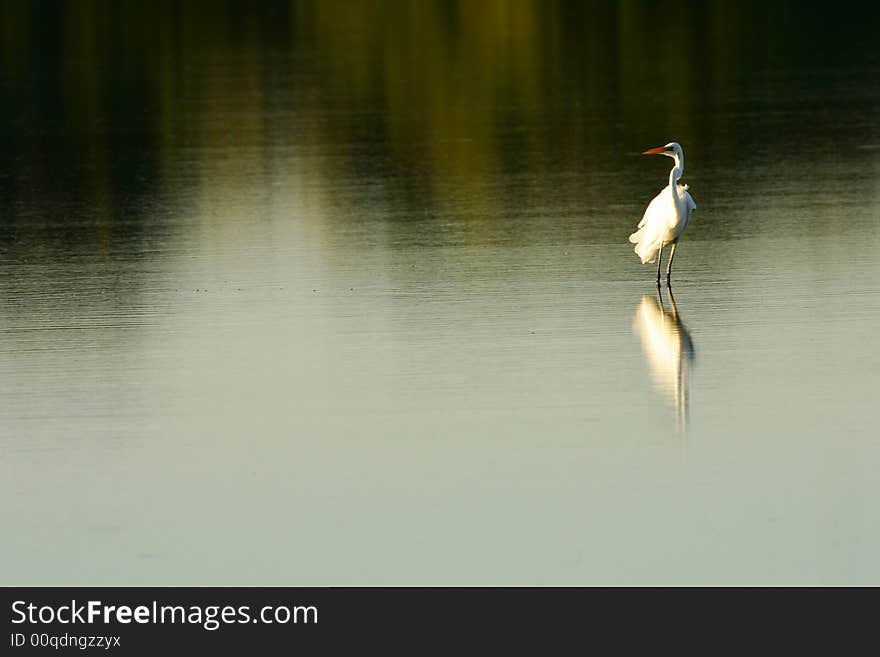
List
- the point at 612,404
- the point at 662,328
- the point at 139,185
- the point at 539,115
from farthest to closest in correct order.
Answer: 1. the point at 539,115
2. the point at 139,185
3. the point at 662,328
4. the point at 612,404

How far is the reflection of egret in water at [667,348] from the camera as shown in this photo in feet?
33.0

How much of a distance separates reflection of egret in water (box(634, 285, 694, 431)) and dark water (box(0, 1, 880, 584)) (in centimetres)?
4

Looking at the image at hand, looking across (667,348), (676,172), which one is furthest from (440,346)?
(676,172)

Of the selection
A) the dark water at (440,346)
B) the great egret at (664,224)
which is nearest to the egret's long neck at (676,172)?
the great egret at (664,224)

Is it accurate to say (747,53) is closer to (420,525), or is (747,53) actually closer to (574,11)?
(574,11)

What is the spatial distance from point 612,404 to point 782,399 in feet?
2.97

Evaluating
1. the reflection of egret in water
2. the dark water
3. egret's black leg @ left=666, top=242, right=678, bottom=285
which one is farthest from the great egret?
the reflection of egret in water

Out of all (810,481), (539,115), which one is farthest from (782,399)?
(539,115)

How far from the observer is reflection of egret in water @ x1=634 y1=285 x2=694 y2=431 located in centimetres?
1005

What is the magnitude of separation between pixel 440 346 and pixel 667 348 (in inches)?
54.8

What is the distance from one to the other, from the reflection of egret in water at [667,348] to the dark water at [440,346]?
4 centimetres

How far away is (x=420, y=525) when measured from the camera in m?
7.94

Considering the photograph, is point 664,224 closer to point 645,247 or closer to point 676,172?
point 645,247

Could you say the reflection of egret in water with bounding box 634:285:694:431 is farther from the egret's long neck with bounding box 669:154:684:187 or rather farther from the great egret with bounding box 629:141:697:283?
the egret's long neck with bounding box 669:154:684:187
